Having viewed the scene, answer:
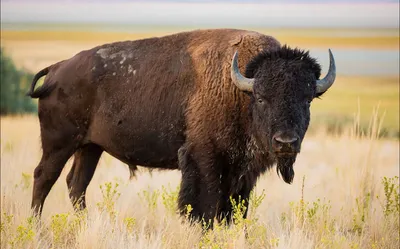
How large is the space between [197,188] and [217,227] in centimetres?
105

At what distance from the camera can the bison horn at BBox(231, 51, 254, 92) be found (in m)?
7.16

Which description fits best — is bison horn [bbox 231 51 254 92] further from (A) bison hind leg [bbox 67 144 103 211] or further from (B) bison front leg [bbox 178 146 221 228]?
(A) bison hind leg [bbox 67 144 103 211]

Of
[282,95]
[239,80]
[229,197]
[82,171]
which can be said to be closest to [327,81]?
[282,95]

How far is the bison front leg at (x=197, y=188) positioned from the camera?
297 inches

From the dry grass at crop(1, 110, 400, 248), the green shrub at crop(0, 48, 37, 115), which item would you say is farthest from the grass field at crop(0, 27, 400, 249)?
the green shrub at crop(0, 48, 37, 115)

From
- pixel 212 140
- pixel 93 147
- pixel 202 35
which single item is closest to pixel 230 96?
pixel 212 140

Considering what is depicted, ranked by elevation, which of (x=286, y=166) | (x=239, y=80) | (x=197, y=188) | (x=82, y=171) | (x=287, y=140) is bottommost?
(x=82, y=171)

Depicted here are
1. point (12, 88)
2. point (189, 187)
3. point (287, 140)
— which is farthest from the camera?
point (12, 88)

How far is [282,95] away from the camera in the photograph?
681 cm

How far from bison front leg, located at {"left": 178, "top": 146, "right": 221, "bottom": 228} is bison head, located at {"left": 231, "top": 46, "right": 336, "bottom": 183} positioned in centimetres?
70

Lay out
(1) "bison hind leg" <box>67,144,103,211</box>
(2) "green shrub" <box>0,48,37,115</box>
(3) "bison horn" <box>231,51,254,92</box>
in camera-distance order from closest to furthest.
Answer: (3) "bison horn" <box>231,51,254,92</box> → (1) "bison hind leg" <box>67,144,103,211</box> → (2) "green shrub" <box>0,48,37,115</box>

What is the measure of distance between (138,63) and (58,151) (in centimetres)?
154

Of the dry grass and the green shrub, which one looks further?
the green shrub

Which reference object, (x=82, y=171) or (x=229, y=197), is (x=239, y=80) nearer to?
(x=229, y=197)
